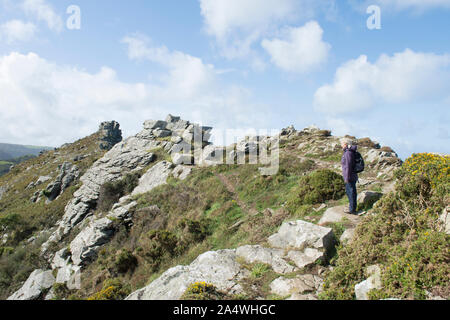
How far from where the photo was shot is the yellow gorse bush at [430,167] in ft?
20.9

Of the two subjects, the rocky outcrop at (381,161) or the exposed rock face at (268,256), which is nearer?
the exposed rock face at (268,256)

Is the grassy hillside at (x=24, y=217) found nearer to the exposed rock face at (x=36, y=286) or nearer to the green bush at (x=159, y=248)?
the exposed rock face at (x=36, y=286)

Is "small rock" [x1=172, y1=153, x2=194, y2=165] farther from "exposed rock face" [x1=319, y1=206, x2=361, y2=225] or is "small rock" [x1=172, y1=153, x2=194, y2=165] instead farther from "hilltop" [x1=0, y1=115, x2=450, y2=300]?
"exposed rock face" [x1=319, y1=206, x2=361, y2=225]

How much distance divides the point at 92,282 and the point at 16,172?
65.9 meters

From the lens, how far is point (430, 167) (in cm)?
675

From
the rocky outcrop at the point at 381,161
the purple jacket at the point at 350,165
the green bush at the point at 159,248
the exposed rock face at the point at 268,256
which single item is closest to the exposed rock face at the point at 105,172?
the green bush at the point at 159,248

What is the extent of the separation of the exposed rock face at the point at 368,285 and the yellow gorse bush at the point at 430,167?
10.6 feet

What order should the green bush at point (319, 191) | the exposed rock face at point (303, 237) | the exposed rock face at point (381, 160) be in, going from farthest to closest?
the exposed rock face at point (381, 160)
the green bush at point (319, 191)
the exposed rock face at point (303, 237)

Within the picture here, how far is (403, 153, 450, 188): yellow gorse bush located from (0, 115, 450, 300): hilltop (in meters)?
0.05

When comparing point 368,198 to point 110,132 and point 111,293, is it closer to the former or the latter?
point 111,293

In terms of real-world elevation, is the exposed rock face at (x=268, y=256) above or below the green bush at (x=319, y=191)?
below

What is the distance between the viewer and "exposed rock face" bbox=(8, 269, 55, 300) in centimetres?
1596

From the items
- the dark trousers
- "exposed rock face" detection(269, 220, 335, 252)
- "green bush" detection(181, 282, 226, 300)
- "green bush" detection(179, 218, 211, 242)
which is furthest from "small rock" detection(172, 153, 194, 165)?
"green bush" detection(181, 282, 226, 300)
